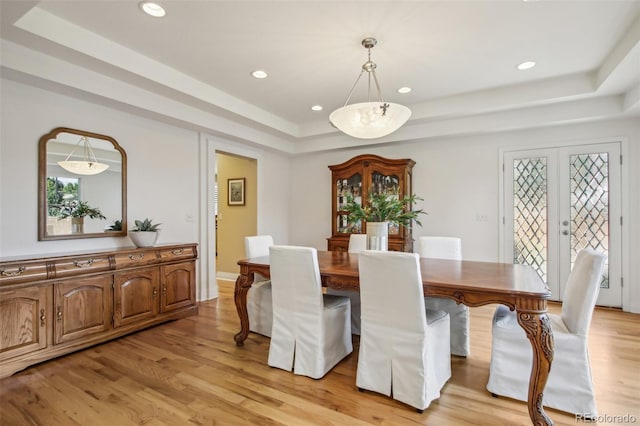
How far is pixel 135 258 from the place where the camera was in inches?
122

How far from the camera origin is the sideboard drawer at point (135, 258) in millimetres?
2962

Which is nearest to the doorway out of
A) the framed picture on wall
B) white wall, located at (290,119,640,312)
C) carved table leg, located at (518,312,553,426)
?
the framed picture on wall

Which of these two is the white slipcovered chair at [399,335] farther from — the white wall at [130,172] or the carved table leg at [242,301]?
the white wall at [130,172]

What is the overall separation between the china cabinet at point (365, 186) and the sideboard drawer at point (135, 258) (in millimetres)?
2475

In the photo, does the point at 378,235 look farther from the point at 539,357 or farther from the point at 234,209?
the point at 234,209

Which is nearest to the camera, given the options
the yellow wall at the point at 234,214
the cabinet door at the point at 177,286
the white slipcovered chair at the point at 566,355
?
the white slipcovered chair at the point at 566,355

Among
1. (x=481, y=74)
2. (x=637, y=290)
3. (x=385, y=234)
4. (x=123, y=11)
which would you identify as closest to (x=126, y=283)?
(x=123, y=11)

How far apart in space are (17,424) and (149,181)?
2.48 meters

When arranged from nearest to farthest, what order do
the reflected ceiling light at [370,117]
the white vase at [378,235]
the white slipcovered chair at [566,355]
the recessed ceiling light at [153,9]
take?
1. the white slipcovered chair at [566,355]
2. the recessed ceiling light at [153,9]
3. the reflected ceiling light at [370,117]
4. the white vase at [378,235]

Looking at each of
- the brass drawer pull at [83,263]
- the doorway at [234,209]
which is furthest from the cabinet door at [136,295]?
the doorway at [234,209]

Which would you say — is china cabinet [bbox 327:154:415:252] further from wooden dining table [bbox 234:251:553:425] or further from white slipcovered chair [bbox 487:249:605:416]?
white slipcovered chair [bbox 487:249:605:416]

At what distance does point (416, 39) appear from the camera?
8.69 feet

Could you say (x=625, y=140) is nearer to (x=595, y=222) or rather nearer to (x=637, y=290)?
(x=595, y=222)

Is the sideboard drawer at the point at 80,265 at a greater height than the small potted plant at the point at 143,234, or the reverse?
the small potted plant at the point at 143,234
